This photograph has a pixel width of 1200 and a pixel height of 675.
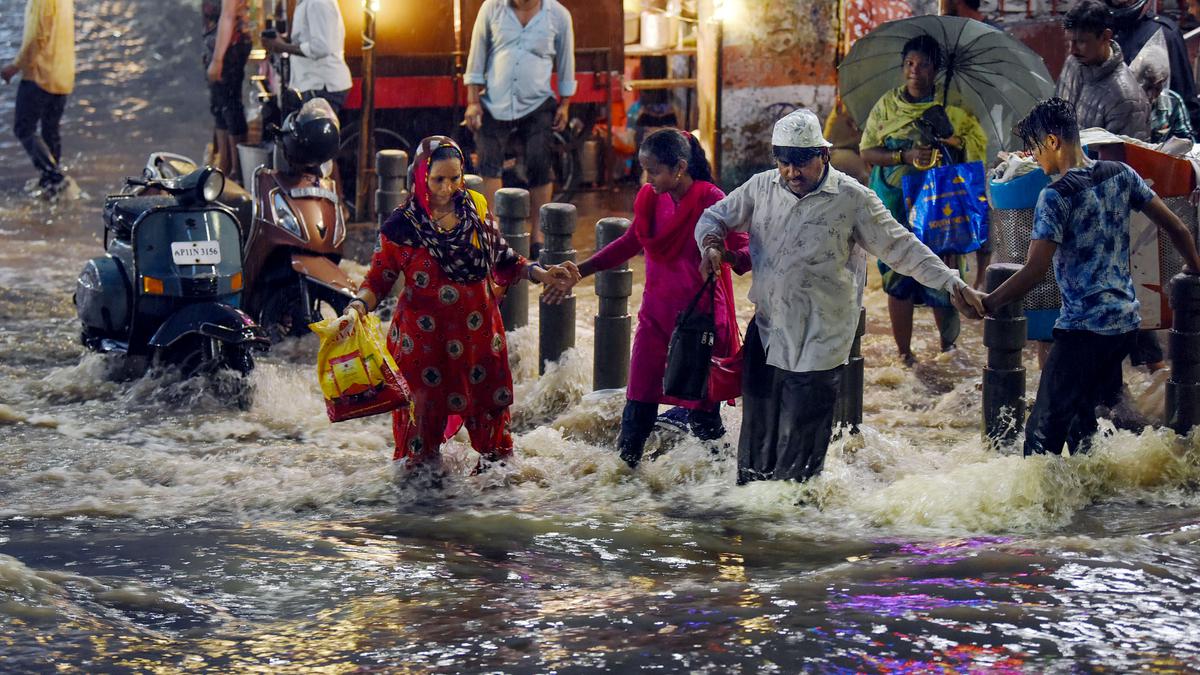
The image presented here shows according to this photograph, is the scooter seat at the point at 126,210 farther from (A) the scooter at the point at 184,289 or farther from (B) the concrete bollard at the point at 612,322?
(B) the concrete bollard at the point at 612,322

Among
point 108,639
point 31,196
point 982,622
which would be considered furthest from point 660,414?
point 31,196

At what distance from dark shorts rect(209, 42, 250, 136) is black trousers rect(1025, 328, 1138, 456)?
9618 mm

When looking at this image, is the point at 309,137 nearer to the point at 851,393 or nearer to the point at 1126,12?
the point at 851,393

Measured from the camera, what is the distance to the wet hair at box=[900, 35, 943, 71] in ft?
29.4

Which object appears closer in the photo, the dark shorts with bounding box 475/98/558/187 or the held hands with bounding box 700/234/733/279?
the held hands with bounding box 700/234/733/279

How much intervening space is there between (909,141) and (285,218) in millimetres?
3512

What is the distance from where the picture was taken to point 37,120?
15.6 meters

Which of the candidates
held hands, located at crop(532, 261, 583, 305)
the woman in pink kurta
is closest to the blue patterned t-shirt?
the woman in pink kurta

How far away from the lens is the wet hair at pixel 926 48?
895cm

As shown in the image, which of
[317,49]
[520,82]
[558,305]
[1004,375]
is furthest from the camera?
[317,49]

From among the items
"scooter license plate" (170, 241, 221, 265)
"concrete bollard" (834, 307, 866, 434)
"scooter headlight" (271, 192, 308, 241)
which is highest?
"scooter headlight" (271, 192, 308, 241)

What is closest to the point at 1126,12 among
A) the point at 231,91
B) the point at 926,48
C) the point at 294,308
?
the point at 926,48

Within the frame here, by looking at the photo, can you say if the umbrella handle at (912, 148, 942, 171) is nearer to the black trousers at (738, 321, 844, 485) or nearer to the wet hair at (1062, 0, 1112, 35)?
the wet hair at (1062, 0, 1112, 35)

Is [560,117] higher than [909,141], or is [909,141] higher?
[560,117]
